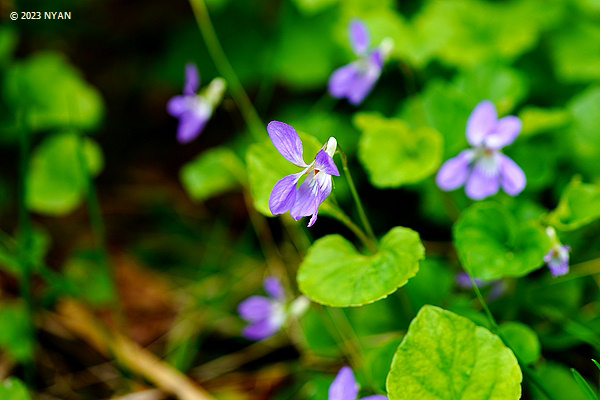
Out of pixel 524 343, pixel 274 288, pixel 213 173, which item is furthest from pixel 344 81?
pixel 524 343

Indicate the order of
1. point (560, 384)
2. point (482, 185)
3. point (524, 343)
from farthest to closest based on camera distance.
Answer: point (482, 185) → point (560, 384) → point (524, 343)

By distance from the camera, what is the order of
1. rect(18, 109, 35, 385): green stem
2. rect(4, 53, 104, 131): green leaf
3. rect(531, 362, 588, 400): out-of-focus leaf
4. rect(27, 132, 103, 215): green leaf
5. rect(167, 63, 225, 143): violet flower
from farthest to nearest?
rect(4, 53, 104, 131): green leaf, rect(27, 132, 103, 215): green leaf, rect(167, 63, 225, 143): violet flower, rect(18, 109, 35, 385): green stem, rect(531, 362, 588, 400): out-of-focus leaf

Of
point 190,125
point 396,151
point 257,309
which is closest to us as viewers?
point 396,151

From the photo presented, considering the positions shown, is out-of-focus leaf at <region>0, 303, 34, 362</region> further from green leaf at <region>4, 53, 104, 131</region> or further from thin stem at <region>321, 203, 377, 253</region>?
thin stem at <region>321, 203, 377, 253</region>

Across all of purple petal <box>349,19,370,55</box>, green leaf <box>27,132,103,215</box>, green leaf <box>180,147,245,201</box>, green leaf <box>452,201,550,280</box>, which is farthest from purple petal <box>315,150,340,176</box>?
green leaf <box>27,132,103,215</box>

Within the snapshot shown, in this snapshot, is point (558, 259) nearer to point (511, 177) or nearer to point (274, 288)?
point (511, 177)

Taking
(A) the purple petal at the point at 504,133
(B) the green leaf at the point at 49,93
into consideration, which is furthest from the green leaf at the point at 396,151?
(B) the green leaf at the point at 49,93
